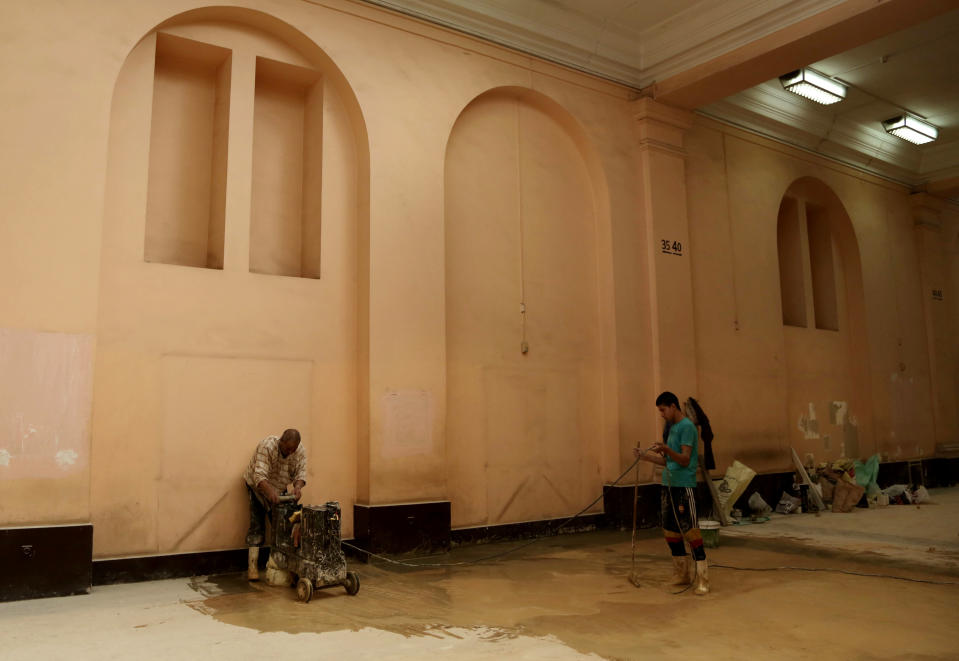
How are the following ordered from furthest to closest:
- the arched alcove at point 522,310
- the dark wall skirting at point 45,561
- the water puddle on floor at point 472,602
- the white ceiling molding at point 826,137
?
the white ceiling molding at point 826,137
the arched alcove at point 522,310
the dark wall skirting at point 45,561
the water puddle on floor at point 472,602

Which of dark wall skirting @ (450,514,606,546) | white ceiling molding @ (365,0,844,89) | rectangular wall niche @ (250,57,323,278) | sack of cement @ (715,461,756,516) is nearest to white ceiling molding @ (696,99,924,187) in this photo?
white ceiling molding @ (365,0,844,89)

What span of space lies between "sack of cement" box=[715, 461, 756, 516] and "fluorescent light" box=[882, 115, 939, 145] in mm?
6844

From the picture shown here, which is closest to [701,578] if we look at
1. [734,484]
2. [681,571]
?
[681,571]

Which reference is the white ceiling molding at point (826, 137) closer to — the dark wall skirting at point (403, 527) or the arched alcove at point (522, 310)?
the arched alcove at point (522, 310)

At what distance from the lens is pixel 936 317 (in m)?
15.0

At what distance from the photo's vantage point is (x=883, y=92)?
39.3 ft

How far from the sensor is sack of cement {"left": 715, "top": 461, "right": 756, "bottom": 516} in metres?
9.97

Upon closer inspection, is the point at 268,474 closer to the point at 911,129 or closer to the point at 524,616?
the point at 524,616

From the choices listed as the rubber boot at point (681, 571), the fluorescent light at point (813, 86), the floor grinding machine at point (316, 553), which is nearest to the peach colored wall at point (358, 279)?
the fluorescent light at point (813, 86)

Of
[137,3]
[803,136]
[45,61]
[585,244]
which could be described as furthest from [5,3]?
[803,136]

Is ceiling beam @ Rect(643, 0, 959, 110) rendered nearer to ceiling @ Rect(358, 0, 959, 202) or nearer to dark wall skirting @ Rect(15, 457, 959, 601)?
ceiling @ Rect(358, 0, 959, 202)

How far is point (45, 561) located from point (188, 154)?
396cm

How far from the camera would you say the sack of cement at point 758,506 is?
10609 millimetres

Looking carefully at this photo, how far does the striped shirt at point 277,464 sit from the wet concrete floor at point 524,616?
0.88 metres
